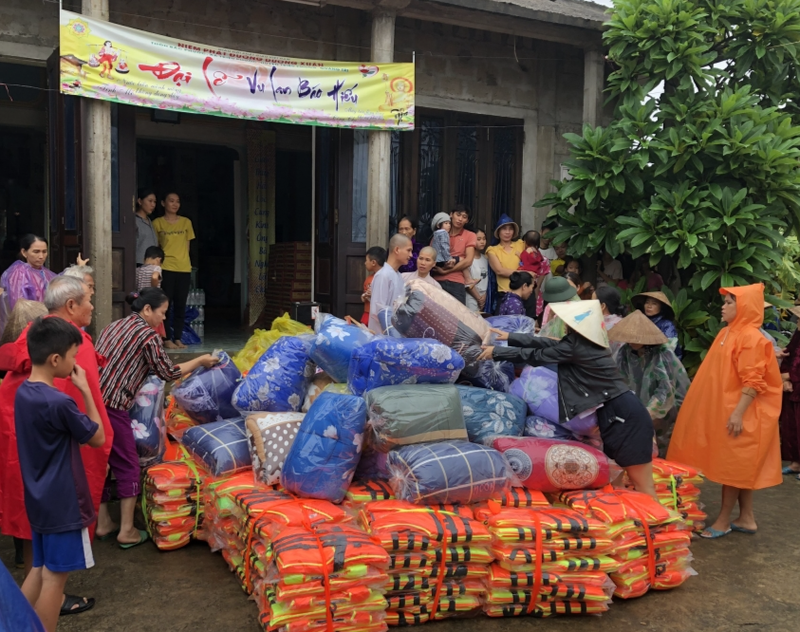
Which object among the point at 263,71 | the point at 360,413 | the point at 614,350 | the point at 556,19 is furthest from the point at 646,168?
the point at 360,413

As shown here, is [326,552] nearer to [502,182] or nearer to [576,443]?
[576,443]

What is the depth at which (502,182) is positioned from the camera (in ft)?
31.4

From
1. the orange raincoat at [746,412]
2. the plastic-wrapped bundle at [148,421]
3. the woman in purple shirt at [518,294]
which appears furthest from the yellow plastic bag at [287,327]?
the orange raincoat at [746,412]

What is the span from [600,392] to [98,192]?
497cm

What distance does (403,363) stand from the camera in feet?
13.2

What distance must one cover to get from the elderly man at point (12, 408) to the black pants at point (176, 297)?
470 centimetres

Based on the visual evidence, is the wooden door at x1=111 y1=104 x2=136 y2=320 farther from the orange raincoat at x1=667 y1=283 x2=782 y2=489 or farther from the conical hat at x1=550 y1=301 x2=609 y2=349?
the orange raincoat at x1=667 y1=283 x2=782 y2=489

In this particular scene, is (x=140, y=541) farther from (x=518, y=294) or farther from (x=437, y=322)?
(x=518, y=294)

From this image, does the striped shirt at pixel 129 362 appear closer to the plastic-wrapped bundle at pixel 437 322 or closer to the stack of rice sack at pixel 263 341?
the plastic-wrapped bundle at pixel 437 322

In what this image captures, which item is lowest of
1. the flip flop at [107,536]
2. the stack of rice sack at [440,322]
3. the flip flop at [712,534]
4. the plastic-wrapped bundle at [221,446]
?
the flip flop at [712,534]

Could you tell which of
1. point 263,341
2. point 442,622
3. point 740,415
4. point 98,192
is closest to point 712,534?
point 740,415

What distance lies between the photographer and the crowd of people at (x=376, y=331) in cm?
296

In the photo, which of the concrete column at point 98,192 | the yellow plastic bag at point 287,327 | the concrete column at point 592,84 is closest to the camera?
the yellow plastic bag at point 287,327

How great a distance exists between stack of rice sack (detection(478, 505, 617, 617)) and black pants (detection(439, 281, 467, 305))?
3678mm
